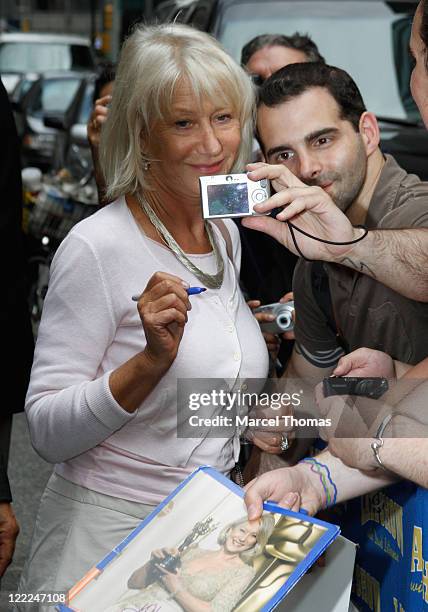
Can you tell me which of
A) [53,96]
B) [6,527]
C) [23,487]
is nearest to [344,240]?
[6,527]

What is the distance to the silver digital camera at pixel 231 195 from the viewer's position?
2.37 m

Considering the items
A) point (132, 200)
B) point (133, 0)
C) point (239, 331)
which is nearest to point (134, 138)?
point (132, 200)

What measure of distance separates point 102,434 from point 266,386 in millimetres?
419

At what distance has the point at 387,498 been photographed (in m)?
2.37

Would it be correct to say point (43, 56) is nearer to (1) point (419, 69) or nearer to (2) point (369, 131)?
(2) point (369, 131)

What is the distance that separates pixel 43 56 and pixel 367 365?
2169 cm

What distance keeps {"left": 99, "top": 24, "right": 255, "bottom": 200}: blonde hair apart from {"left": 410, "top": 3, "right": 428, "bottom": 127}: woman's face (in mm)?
504

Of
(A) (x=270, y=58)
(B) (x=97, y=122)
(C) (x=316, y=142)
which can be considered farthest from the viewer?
(A) (x=270, y=58)

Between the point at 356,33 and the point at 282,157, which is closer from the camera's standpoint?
the point at 282,157

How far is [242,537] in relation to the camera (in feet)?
6.63

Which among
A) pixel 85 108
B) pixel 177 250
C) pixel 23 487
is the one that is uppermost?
pixel 177 250

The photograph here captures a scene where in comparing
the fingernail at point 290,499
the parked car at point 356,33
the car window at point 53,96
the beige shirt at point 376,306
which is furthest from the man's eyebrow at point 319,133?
the car window at point 53,96

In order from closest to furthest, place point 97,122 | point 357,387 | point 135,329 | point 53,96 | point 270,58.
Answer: point 357,387 → point 135,329 → point 97,122 → point 270,58 → point 53,96

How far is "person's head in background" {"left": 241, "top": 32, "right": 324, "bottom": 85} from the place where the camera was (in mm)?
4629
